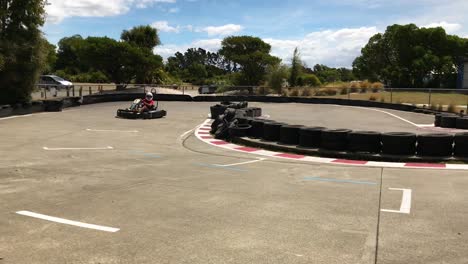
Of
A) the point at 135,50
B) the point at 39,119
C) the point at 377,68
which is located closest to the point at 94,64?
the point at 135,50

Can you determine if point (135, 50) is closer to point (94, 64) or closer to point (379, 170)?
point (94, 64)

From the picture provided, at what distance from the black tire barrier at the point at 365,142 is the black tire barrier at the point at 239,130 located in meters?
3.64

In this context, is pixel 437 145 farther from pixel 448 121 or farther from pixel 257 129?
pixel 448 121

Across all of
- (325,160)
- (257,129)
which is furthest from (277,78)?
(325,160)

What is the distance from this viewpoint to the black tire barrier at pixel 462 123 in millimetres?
17172

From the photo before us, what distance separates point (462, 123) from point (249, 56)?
4469cm

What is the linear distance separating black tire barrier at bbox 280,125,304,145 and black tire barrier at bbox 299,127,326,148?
29 centimetres

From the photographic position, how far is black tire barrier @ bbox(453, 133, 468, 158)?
10.2m

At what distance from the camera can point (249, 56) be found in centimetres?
6044

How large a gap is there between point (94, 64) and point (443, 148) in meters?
44.9

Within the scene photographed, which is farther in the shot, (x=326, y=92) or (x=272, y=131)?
(x=326, y=92)

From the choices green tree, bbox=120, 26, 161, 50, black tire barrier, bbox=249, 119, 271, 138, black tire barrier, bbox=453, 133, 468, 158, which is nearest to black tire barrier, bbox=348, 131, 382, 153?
black tire barrier, bbox=453, 133, 468, 158

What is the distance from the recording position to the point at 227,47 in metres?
65.4

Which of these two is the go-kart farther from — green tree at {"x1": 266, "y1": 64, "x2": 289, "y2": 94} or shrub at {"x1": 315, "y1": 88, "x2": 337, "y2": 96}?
green tree at {"x1": 266, "y1": 64, "x2": 289, "y2": 94}
